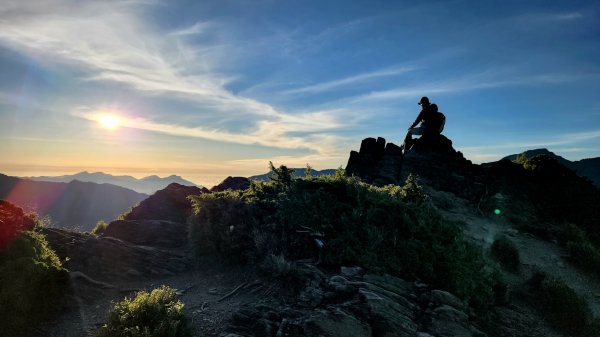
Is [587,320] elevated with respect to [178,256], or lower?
lower

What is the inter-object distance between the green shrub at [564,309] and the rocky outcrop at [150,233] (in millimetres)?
17831

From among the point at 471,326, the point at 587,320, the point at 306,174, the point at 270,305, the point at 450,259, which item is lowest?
the point at 587,320

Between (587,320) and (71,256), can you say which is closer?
(587,320)

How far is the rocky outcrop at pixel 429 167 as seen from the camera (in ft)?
84.9

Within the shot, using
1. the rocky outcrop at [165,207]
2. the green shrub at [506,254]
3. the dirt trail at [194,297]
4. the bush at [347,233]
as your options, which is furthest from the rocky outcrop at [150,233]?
the green shrub at [506,254]

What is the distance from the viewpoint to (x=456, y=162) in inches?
1090

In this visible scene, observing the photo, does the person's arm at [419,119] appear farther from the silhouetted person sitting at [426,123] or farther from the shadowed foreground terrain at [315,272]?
the shadowed foreground terrain at [315,272]

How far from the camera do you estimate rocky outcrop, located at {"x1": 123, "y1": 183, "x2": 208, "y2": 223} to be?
27.0 metres

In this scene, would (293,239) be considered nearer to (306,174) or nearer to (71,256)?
(306,174)

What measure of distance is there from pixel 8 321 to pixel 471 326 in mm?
13511

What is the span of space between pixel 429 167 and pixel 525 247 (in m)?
9.47

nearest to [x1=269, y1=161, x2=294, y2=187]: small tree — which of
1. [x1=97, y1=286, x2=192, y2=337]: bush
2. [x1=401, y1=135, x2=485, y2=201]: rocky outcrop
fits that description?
[x1=97, y1=286, x2=192, y2=337]: bush

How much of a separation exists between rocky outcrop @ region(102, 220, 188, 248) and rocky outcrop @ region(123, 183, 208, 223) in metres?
3.57

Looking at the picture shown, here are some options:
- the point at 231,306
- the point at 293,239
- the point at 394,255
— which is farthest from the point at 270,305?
the point at 394,255
